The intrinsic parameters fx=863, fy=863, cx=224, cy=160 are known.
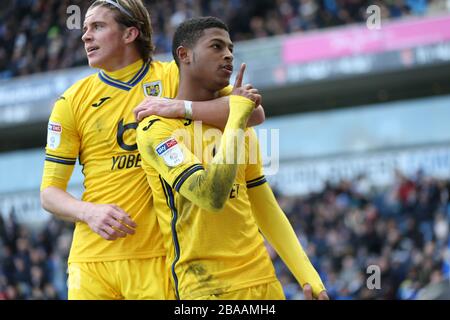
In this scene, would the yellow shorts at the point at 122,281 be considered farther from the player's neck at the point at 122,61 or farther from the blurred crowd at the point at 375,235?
the blurred crowd at the point at 375,235

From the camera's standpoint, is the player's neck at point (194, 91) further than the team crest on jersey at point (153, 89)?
No

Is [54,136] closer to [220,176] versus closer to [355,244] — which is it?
[220,176]

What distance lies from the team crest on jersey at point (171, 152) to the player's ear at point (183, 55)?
1.49 feet

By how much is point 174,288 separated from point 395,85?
47.7ft

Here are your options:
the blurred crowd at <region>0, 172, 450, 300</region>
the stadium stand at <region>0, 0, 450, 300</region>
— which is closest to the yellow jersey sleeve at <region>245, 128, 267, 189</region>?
the stadium stand at <region>0, 0, 450, 300</region>

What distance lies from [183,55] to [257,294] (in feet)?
4.02

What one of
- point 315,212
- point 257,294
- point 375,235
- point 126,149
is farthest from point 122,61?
point 315,212

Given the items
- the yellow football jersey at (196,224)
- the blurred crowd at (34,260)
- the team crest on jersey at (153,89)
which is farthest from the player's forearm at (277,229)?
the blurred crowd at (34,260)

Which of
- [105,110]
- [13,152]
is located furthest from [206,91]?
[13,152]

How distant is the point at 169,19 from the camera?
19312mm

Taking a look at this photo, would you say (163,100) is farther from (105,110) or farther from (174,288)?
(174,288)

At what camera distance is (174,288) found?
14.1 feet

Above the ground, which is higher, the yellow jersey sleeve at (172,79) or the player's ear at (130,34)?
the player's ear at (130,34)

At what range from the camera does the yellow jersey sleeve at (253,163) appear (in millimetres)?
4426
